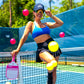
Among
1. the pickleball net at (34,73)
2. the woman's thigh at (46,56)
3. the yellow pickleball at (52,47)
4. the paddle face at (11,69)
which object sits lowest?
the pickleball net at (34,73)

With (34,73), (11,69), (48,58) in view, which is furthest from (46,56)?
(34,73)

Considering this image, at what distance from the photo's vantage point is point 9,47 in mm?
16172

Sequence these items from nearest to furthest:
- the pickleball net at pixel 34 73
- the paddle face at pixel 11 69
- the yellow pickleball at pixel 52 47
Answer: the paddle face at pixel 11 69
the yellow pickleball at pixel 52 47
the pickleball net at pixel 34 73

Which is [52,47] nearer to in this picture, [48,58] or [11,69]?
[48,58]

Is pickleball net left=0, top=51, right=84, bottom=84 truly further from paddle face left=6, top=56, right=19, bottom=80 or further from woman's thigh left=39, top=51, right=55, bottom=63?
woman's thigh left=39, top=51, right=55, bottom=63

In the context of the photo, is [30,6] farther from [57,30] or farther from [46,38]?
[46,38]

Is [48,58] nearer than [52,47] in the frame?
Yes

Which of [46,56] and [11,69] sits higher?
[46,56]

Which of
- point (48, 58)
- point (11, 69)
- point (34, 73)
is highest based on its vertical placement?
point (48, 58)

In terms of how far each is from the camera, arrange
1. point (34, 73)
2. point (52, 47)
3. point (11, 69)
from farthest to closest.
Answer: point (34, 73), point (52, 47), point (11, 69)

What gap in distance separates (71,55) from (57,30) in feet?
7.37

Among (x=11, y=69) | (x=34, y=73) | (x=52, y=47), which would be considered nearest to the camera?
(x=11, y=69)

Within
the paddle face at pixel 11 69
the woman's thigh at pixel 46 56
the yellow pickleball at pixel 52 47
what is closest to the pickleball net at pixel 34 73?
the paddle face at pixel 11 69

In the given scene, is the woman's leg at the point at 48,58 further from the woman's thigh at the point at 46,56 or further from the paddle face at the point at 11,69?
the paddle face at the point at 11,69
